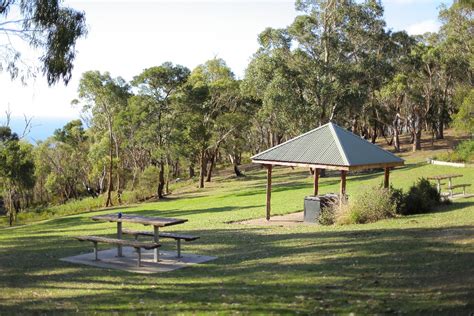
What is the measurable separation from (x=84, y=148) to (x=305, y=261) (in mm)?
50688

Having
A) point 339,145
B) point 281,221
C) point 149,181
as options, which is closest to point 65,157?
point 149,181

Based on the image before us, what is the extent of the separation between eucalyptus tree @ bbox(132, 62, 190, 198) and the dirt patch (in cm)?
1828

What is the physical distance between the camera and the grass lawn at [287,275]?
7390 millimetres

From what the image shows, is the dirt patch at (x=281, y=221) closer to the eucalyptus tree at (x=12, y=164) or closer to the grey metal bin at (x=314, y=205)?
the grey metal bin at (x=314, y=205)

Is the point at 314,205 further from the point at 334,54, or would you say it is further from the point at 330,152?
the point at 334,54

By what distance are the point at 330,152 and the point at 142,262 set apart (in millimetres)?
8859

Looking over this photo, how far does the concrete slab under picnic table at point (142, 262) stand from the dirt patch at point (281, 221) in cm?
628

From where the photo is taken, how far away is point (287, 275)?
9211mm

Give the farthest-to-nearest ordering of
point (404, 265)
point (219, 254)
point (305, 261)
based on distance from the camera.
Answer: point (219, 254), point (305, 261), point (404, 265)

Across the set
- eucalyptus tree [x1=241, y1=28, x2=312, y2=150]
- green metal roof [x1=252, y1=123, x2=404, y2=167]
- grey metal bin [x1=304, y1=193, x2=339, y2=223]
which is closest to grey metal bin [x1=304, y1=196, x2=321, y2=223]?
grey metal bin [x1=304, y1=193, x2=339, y2=223]

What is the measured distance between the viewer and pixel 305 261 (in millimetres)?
10352

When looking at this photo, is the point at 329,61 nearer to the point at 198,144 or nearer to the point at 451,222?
the point at 198,144

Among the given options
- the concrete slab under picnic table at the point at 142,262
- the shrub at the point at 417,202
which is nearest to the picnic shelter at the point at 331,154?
the shrub at the point at 417,202

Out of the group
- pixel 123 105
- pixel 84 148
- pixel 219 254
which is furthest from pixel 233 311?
pixel 84 148
